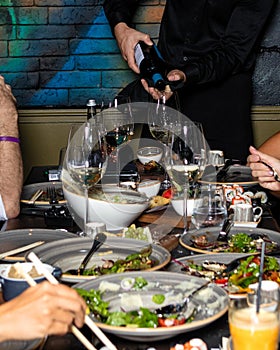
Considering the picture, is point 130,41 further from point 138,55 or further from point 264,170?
point 264,170

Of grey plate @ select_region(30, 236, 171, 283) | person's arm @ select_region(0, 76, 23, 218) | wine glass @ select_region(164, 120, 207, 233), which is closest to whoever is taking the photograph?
grey plate @ select_region(30, 236, 171, 283)

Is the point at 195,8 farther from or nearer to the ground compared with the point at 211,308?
farther from the ground

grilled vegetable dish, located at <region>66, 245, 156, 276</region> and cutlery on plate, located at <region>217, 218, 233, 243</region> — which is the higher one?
grilled vegetable dish, located at <region>66, 245, 156, 276</region>

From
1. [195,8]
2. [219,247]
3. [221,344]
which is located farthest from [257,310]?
[195,8]

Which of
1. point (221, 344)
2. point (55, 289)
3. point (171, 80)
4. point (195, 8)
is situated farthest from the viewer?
point (195, 8)

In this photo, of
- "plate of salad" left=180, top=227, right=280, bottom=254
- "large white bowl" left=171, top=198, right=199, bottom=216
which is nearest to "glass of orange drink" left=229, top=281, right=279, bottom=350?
"plate of salad" left=180, top=227, right=280, bottom=254

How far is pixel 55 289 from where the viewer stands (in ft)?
3.86

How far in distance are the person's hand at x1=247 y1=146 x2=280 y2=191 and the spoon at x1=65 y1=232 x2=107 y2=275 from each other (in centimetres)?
85

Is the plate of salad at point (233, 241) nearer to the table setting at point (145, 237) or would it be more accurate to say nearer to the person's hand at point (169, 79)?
the table setting at point (145, 237)

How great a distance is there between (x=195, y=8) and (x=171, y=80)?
623mm

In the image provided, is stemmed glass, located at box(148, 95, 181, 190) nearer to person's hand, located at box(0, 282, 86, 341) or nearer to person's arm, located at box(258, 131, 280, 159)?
person's arm, located at box(258, 131, 280, 159)

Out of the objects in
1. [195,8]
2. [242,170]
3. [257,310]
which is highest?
[195,8]

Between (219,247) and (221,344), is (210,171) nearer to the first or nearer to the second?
(219,247)

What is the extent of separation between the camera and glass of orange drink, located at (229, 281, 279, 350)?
1.22 metres
